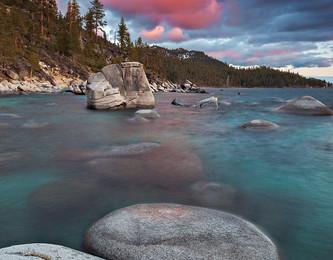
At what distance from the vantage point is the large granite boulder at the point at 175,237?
5.62 metres

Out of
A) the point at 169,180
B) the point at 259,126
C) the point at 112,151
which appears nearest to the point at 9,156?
the point at 112,151

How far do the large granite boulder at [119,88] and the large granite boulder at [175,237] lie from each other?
84.8ft

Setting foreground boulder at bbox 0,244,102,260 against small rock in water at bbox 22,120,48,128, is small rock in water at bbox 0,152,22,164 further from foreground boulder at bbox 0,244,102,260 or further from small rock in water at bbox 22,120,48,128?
foreground boulder at bbox 0,244,102,260

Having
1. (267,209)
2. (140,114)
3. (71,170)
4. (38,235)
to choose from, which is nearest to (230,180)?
(267,209)

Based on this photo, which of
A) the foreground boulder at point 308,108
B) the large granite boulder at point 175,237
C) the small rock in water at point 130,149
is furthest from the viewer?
the foreground boulder at point 308,108

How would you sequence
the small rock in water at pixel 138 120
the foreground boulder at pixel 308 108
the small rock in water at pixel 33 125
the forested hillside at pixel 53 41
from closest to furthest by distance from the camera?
the small rock in water at pixel 33 125 < the small rock in water at pixel 138 120 < the foreground boulder at pixel 308 108 < the forested hillside at pixel 53 41

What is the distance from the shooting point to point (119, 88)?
33.5 metres

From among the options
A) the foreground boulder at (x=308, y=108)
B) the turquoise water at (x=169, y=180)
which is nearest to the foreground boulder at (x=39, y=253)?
the turquoise water at (x=169, y=180)

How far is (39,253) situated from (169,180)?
6.22 metres

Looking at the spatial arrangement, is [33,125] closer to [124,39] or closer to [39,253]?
[39,253]

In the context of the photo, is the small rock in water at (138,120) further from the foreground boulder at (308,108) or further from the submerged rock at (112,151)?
the foreground boulder at (308,108)

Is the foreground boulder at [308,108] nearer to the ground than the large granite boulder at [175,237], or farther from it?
farther from it

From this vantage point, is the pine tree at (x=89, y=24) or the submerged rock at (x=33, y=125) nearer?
the submerged rock at (x=33, y=125)

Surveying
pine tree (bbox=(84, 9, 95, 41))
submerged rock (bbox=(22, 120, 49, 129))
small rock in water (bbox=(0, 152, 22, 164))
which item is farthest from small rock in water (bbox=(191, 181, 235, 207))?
pine tree (bbox=(84, 9, 95, 41))
